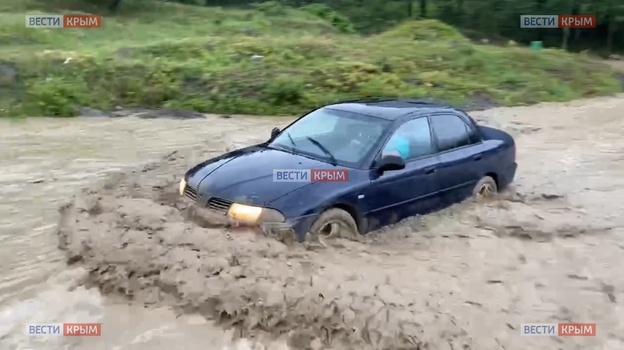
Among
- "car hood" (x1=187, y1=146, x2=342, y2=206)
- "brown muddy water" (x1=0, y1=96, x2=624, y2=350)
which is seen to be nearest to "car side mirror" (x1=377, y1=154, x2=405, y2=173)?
"car hood" (x1=187, y1=146, x2=342, y2=206)

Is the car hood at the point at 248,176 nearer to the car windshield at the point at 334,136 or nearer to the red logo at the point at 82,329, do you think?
the car windshield at the point at 334,136

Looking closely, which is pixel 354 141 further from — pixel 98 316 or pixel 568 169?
pixel 568 169

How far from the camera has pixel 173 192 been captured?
27.0ft

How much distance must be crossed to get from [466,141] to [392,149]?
58.2 inches

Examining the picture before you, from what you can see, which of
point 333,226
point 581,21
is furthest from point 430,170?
point 581,21

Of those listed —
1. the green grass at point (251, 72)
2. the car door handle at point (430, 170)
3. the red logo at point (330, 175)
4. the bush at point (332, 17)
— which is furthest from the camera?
the bush at point (332, 17)

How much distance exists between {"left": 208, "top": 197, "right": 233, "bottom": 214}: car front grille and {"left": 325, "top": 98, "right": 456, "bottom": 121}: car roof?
1929 millimetres

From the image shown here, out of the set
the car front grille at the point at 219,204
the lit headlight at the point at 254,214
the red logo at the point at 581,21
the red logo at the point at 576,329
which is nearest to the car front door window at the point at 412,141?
the lit headlight at the point at 254,214

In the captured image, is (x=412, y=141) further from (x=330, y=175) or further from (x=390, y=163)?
(x=330, y=175)

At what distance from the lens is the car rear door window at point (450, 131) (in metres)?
7.61

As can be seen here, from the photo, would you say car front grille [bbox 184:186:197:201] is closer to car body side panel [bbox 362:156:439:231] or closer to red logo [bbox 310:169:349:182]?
red logo [bbox 310:169:349:182]

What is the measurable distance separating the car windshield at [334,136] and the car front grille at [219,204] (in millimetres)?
1099

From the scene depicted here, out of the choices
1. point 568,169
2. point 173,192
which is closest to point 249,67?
point 568,169

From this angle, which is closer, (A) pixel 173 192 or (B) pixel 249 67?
(A) pixel 173 192
